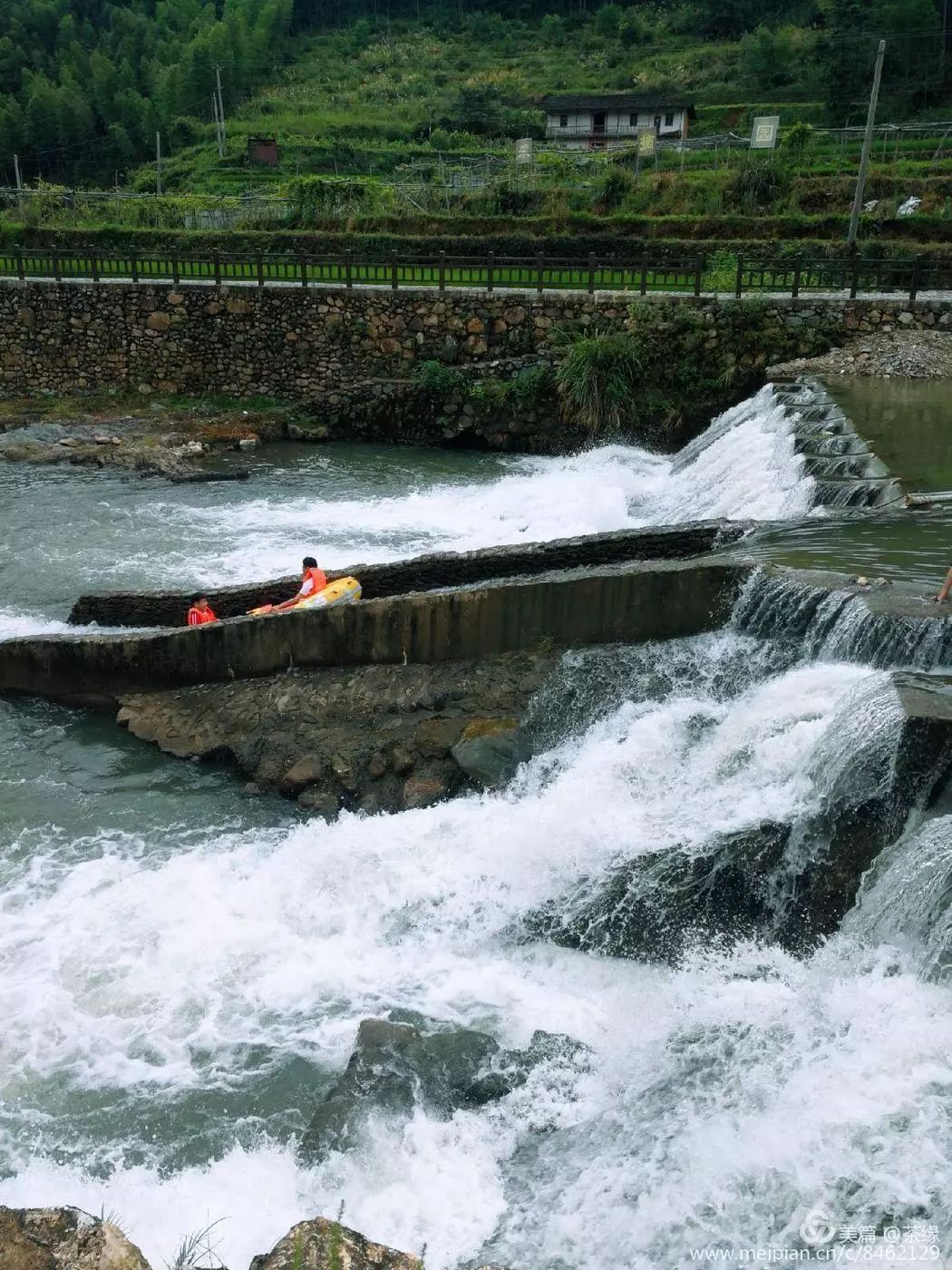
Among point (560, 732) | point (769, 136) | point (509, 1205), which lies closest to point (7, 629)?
point (560, 732)

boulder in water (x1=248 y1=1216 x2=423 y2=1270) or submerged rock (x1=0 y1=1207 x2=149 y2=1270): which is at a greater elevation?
submerged rock (x1=0 y1=1207 x2=149 y2=1270)

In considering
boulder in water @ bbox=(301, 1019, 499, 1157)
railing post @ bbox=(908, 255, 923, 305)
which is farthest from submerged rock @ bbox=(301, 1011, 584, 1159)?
railing post @ bbox=(908, 255, 923, 305)

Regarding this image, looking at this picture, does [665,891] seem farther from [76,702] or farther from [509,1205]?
[76,702]

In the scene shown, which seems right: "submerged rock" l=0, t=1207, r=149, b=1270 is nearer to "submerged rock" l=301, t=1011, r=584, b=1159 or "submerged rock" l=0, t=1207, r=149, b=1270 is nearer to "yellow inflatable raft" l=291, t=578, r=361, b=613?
"submerged rock" l=301, t=1011, r=584, b=1159

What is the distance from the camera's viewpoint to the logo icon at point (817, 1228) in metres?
4.94

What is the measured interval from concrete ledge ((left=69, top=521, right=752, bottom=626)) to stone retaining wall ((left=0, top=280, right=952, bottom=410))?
37.2ft

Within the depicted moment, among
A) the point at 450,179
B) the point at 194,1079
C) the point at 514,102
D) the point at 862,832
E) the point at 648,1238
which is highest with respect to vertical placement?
the point at 514,102

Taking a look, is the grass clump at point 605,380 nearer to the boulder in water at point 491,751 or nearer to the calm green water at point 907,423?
the calm green water at point 907,423

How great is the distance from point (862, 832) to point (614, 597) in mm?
3799

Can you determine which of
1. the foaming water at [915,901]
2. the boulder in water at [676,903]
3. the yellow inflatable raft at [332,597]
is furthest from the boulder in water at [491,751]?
the foaming water at [915,901]

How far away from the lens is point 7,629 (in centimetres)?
1332

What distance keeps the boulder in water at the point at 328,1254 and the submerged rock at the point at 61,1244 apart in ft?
1.55

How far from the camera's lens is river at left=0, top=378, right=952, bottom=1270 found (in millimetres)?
5625

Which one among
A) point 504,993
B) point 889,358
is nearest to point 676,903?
point 504,993
